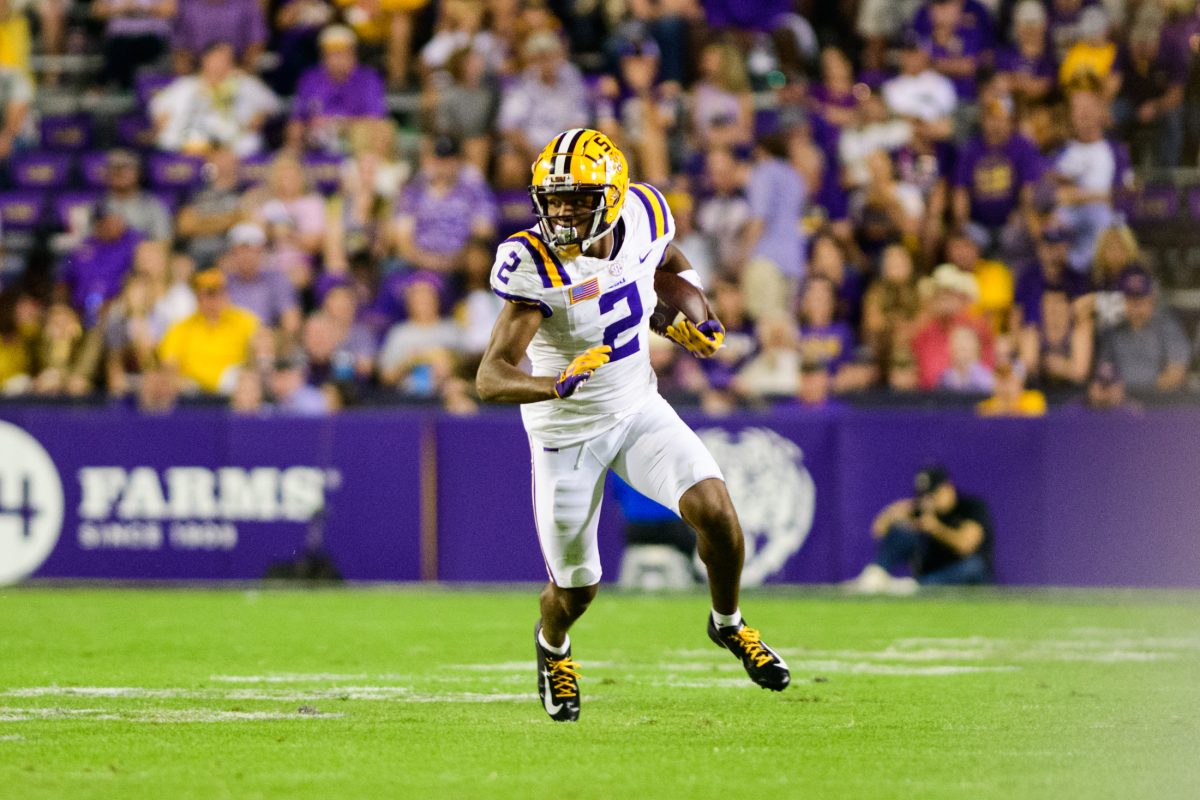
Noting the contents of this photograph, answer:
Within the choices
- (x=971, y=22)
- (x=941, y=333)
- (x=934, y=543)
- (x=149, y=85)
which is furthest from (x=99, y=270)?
(x=971, y=22)

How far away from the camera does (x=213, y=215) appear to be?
16.5 metres

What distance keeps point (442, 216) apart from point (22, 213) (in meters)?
4.32

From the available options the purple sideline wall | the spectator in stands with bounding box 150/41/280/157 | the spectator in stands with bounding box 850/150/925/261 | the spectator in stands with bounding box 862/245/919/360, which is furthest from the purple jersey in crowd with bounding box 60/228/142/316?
the spectator in stands with bounding box 862/245/919/360

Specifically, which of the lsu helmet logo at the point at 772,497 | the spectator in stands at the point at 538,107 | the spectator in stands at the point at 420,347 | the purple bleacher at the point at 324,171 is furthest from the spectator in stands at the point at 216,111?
the lsu helmet logo at the point at 772,497

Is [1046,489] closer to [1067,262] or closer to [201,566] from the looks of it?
[1067,262]

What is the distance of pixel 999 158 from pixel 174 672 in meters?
9.12

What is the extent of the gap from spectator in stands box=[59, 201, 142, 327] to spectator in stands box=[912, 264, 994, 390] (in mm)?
6820

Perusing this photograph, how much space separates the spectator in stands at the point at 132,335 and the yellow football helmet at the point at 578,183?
8508mm

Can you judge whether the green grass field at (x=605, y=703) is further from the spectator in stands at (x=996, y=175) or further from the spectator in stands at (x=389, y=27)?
the spectator in stands at (x=389, y=27)

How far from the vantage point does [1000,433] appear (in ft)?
42.9

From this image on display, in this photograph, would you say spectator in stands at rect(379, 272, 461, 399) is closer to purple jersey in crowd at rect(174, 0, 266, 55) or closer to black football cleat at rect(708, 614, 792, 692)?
purple jersey in crowd at rect(174, 0, 266, 55)

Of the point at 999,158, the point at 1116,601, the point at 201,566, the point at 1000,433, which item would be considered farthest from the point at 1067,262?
the point at 201,566

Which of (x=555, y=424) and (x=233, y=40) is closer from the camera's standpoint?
(x=555, y=424)

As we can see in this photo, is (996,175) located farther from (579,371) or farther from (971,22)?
(579,371)
